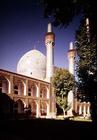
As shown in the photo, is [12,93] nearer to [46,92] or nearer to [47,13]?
[46,92]

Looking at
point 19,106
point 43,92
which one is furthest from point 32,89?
point 19,106

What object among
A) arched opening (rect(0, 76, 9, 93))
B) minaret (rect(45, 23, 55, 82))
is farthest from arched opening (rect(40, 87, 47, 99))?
arched opening (rect(0, 76, 9, 93))

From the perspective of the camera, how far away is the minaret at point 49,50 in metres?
44.9

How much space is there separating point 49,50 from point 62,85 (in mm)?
10157

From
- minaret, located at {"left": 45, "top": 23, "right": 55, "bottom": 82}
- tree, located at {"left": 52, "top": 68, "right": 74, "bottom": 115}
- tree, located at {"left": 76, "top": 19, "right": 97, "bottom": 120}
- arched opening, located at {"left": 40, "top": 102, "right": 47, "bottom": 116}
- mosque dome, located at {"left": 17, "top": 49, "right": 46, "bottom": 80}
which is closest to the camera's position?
tree, located at {"left": 76, "top": 19, "right": 97, "bottom": 120}

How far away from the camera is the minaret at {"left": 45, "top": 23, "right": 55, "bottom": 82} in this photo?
44906 mm

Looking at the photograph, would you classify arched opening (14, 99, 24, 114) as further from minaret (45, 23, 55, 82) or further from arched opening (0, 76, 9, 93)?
minaret (45, 23, 55, 82)

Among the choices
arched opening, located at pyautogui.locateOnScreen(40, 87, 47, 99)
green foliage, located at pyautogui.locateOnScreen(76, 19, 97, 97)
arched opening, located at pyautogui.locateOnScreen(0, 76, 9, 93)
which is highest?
green foliage, located at pyautogui.locateOnScreen(76, 19, 97, 97)

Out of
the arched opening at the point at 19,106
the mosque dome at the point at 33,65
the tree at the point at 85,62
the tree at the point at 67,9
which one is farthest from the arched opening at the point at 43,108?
the tree at the point at 67,9

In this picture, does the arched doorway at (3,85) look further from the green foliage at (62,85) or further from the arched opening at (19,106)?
the green foliage at (62,85)

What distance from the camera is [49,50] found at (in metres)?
45.2

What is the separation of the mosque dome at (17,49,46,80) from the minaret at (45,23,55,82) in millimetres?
3953

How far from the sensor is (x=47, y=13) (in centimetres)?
913

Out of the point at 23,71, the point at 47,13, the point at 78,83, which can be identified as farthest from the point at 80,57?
the point at 23,71
